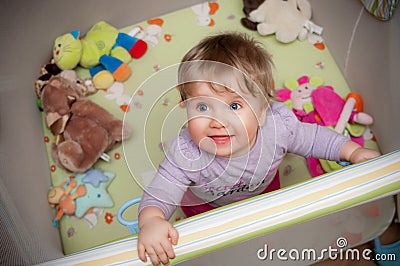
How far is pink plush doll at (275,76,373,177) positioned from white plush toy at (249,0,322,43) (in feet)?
0.55

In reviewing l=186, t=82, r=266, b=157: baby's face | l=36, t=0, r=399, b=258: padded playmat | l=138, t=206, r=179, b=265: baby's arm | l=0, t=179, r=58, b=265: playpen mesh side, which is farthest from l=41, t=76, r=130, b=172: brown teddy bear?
l=138, t=206, r=179, b=265: baby's arm

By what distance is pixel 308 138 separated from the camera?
3.00 ft

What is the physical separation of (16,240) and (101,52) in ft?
2.08

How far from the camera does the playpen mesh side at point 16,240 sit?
71cm

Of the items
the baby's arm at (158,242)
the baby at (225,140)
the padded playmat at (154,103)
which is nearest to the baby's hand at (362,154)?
the baby at (225,140)

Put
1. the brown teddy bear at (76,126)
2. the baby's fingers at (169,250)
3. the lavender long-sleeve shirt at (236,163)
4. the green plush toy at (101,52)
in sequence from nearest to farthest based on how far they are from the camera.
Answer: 1. the baby's fingers at (169,250)
2. the lavender long-sleeve shirt at (236,163)
3. the brown teddy bear at (76,126)
4. the green plush toy at (101,52)

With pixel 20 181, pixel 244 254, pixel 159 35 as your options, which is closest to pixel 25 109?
pixel 20 181

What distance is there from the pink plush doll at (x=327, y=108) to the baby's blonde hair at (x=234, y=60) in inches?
13.6

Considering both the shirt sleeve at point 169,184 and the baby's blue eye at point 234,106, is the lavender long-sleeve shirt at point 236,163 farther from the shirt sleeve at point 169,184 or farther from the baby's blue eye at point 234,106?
the baby's blue eye at point 234,106

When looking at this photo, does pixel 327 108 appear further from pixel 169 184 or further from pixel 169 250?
pixel 169 250

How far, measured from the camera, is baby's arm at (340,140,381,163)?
799 millimetres

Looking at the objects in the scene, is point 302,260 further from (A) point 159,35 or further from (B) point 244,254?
(A) point 159,35

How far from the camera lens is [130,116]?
A: 105cm

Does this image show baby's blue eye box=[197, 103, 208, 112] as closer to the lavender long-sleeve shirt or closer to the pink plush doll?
the lavender long-sleeve shirt
